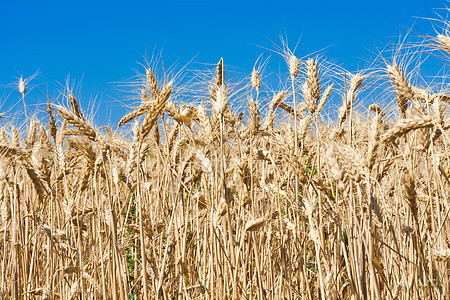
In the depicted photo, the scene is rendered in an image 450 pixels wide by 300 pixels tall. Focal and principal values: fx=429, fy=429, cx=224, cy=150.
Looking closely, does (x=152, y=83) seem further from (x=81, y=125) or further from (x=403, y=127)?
(x=403, y=127)

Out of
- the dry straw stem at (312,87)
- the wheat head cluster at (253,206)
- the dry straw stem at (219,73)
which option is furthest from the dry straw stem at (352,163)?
the dry straw stem at (219,73)

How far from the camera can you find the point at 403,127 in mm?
1619

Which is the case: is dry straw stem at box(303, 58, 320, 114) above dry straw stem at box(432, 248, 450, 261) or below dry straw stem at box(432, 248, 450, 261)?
above

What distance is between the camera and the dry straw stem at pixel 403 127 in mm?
1596

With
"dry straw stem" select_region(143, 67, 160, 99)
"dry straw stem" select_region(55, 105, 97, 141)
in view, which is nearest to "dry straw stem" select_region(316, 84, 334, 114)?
"dry straw stem" select_region(143, 67, 160, 99)

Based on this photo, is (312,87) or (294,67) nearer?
(312,87)

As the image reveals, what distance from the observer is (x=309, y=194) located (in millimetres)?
2270

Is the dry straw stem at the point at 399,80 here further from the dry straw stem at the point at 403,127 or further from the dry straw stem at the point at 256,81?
the dry straw stem at the point at 256,81

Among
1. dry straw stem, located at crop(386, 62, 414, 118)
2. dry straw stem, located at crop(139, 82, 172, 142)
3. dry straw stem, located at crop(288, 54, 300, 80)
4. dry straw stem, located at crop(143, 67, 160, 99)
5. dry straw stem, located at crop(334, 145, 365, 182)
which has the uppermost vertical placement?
dry straw stem, located at crop(288, 54, 300, 80)

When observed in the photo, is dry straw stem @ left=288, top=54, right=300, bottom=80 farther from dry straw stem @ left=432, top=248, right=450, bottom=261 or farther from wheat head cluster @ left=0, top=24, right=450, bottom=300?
dry straw stem @ left=432, top=248, right=450, bottom=261

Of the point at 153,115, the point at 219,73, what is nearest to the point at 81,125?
the point at 153,115

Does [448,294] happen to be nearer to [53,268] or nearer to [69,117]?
[69,117]

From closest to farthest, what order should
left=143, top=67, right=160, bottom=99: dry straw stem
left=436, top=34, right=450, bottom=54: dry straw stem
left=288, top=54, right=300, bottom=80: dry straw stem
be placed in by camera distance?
1. left=436, top=34, right=450, bottom=54: dry straw stem
2. left=143, top=67, right=160, bottom=99: dry straw stem
3. left=288, top=54, right=300, bottom=80: dry straw stem

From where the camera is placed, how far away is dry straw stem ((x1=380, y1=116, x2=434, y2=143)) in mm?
1596
